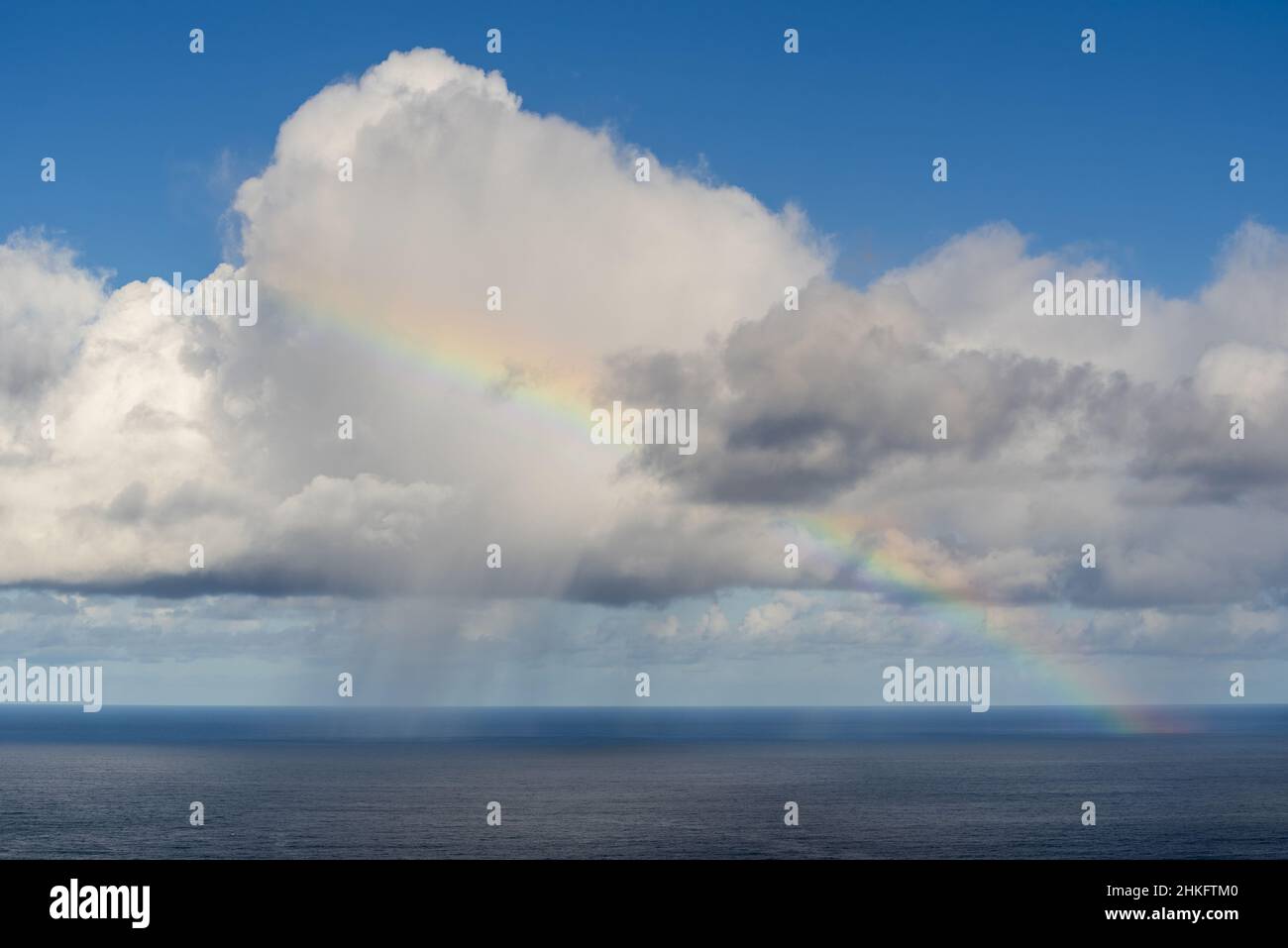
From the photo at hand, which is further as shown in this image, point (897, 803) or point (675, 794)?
point (675, 794)

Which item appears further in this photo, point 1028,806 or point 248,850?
point 1028,806

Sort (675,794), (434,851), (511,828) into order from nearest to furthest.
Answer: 1. (434,851)
2. (511,828)
3. (675,794)
